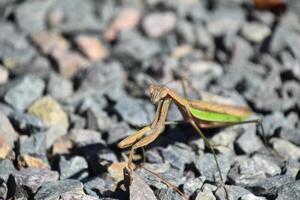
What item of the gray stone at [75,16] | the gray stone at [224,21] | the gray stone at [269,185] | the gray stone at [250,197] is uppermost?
the gray stone at [75,16]

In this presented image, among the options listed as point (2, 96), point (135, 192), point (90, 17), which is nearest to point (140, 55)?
point (90, 17)

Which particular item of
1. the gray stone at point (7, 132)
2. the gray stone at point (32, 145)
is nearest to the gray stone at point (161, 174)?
the gray stone at point (32, 145)

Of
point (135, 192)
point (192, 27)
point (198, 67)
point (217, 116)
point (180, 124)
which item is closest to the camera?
point (135, 192)

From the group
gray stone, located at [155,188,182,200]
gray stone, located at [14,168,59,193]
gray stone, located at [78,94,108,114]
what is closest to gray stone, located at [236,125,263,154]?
gray stone, located at [155,188,182,200]

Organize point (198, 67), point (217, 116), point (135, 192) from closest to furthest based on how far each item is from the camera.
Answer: point (135, 192), point (217, 116), point (198, 67)

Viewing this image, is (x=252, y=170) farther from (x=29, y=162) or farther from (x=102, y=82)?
(x=102, y=82)

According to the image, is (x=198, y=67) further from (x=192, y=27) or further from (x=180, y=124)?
(x=180, y=124)

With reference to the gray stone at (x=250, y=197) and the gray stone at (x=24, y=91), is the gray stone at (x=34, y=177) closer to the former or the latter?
the gray stone at (x=24, y=91)
